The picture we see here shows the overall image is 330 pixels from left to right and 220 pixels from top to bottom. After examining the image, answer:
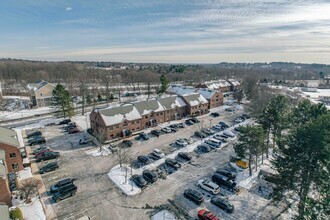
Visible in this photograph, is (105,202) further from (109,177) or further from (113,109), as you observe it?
(113,109)

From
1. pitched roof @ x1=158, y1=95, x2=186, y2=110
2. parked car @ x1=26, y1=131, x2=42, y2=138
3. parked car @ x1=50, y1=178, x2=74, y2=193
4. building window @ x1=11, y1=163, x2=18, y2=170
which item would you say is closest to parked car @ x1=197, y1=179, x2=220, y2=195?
parked car @ x1=50, y1=178, x2=74, y2=193

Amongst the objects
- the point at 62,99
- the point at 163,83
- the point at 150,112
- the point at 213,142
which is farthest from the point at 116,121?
the point at 163,83

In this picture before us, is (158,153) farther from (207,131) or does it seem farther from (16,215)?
(16,215)

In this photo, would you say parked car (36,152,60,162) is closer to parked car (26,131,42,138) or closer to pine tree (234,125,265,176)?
parked car (26,131,42,138)

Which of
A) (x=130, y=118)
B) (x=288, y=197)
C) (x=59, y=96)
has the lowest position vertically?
(x=288, y=197)

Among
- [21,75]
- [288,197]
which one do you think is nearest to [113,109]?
[288,197]

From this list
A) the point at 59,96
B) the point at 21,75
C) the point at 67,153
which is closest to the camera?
the point at 67,153
